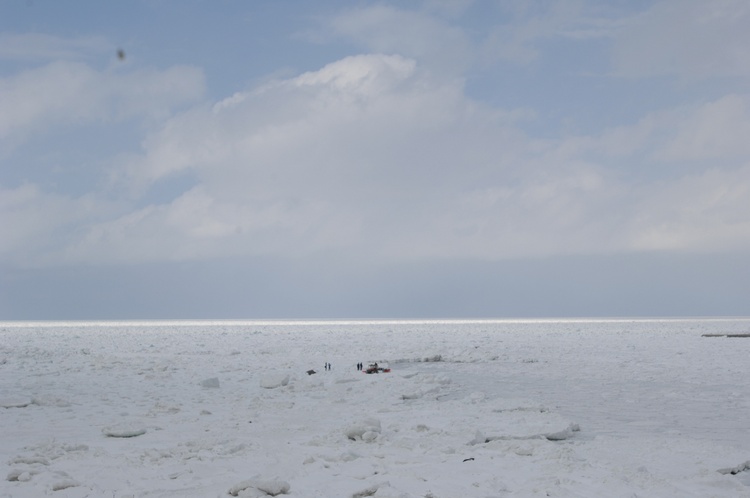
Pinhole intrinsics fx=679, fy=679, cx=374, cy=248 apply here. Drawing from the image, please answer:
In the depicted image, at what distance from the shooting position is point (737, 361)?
795 inches

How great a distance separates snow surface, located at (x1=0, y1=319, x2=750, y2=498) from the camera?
658cm

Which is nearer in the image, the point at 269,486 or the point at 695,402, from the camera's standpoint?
the point at 269,486

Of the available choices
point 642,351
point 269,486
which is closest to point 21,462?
point 269,486

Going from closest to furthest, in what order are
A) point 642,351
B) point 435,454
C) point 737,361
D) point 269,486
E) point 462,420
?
point 269,486
point 435,454
point 462,420
point 737,361
point 642,351

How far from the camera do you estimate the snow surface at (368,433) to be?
6.58 meters

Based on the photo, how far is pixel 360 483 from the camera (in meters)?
6.61

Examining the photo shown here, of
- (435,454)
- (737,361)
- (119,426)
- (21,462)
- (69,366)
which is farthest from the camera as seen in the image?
(737,361)

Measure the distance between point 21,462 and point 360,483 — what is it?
3649mm

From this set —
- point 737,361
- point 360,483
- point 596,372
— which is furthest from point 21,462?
point 737,361

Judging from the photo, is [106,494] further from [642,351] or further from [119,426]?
[642,351]

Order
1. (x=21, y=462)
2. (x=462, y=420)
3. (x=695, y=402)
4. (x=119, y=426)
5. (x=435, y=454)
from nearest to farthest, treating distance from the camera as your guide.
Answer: (x=21, y=462) < (x=435, y=454) < (x=119, y=426) < (x=462, y=420) < (x=695, y=402)

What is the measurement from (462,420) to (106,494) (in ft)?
17.2

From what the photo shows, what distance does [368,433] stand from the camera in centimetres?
854

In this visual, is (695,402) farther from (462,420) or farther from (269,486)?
(269,486)
